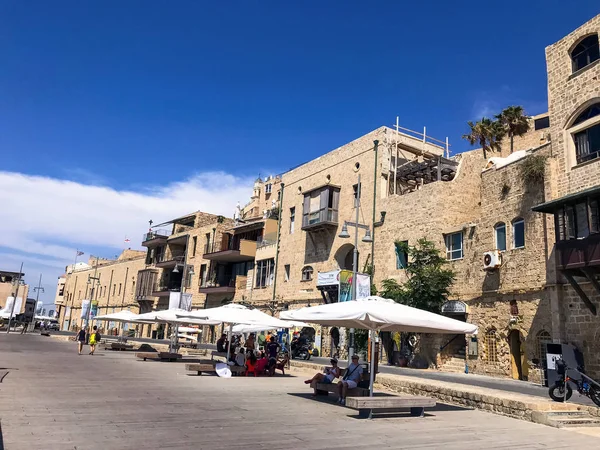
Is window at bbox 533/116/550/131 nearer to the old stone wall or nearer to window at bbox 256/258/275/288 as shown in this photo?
the old stone wall

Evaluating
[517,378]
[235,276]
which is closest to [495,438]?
[517,378]

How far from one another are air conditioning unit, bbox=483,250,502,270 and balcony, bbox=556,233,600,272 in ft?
12.0

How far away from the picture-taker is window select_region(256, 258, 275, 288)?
38.4 meters

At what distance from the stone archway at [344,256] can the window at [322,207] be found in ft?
6.05

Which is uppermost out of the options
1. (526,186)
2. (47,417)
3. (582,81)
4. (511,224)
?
(582,81)

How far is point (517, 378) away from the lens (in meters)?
19.7

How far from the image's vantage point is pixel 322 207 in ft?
107

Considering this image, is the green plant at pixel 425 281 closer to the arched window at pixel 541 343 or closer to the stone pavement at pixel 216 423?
the arched window at pixel 541 343

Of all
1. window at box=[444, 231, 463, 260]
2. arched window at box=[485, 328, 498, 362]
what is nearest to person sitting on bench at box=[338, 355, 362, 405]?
arched window at box=[485, 328, 498, 362]

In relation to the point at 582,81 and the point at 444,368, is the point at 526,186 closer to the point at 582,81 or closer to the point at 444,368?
the point at 582,81

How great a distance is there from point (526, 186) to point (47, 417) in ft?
63.2

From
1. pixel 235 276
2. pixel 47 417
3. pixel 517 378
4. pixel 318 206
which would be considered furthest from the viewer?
pixel 235 276

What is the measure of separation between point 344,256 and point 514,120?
14.6 m

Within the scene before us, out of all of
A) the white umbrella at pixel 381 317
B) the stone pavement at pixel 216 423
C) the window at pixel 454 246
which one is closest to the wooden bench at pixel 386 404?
the stone pavement at pixel 216 423
